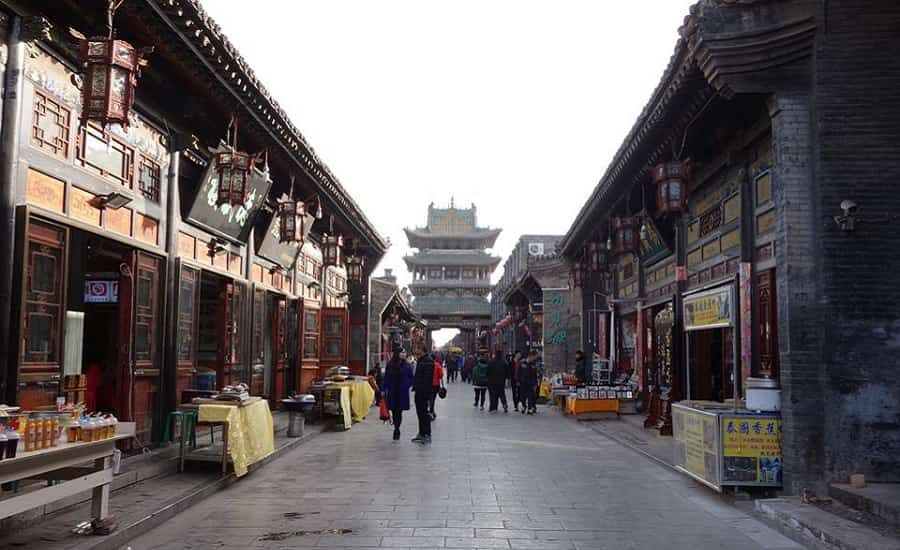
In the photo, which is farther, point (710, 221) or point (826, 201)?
point (710, 221)

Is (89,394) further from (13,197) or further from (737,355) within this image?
(737,355)

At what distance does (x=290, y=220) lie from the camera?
12.9 meters

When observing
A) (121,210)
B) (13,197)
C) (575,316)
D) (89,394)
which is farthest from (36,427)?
(575,316)

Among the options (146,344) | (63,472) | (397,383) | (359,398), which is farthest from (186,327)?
(359,398)

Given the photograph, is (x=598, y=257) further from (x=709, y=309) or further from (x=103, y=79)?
(x=103, y=79)

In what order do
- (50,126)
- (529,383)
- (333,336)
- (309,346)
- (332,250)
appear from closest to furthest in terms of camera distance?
1. (50,126)
2. (309,346)
3. (332,250)
4. (529,383)
5. (333,336)

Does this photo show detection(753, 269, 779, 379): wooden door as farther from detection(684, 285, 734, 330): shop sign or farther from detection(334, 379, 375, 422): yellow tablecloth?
detection(334, 379, 375, 422): yellow tablecloth

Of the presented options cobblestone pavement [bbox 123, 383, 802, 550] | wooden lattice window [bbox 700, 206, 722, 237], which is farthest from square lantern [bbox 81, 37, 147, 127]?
wooden lattice window [bbox 700, 206, 722, 237]

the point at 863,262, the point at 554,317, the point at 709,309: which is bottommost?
the point at 709,309

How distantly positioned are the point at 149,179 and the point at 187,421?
276 cm

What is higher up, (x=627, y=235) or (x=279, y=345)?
(x=627, y=235)

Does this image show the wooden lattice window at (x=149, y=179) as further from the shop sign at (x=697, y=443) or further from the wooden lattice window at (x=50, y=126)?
the shop sign at (x=697, y=443)

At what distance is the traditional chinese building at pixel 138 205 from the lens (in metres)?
6.27

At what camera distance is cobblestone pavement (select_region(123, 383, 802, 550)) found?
19.5ft
